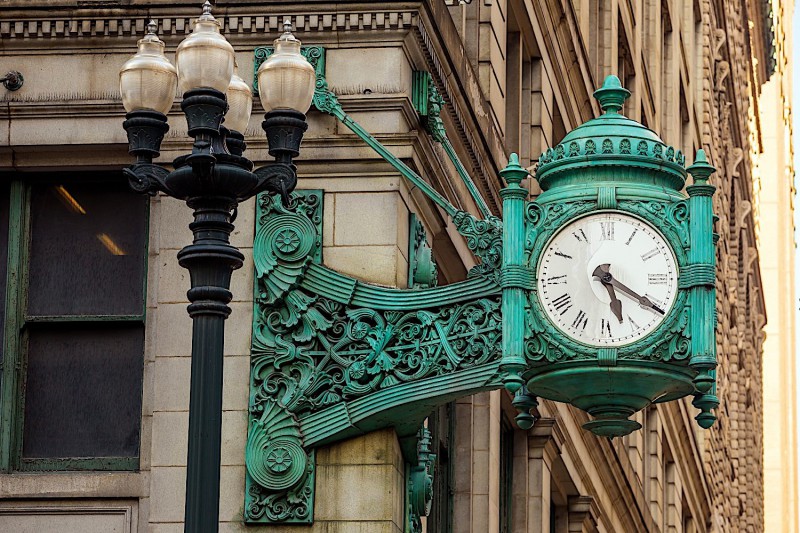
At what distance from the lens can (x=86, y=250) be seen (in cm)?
1661

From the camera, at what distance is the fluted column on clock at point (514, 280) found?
1449cm

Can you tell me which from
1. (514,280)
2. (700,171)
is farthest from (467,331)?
(700,171)

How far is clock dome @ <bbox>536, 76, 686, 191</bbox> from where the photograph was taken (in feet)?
48.7

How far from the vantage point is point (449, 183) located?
1775 centimetres

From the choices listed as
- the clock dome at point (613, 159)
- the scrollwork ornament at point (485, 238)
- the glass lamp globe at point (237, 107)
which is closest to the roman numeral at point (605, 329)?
the scrollwork ornament at point (485, 238)

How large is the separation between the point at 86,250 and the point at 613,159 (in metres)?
4.47

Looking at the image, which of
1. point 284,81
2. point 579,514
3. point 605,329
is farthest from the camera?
point 579,514

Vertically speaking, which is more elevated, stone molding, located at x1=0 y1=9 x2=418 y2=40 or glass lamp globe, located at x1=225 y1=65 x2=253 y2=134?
stone molding, located at x1=0 y1=9 x2=418 y2=40

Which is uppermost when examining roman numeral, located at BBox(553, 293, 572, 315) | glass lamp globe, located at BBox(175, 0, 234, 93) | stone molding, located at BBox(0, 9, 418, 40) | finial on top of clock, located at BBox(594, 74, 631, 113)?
stone molding, located at BBox(0, 9, 418, 40)

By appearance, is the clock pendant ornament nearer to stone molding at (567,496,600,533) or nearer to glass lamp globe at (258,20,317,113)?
glass lamp globe at (258,20,317,113)

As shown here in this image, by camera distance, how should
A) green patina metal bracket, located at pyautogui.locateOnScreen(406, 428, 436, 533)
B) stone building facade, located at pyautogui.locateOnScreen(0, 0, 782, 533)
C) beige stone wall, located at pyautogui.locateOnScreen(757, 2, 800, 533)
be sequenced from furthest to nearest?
1. beige stone wall, located at pyautogui.locateOnScreen(757, 2, 800, 533)
2. green patina metal bracket, located at pyautogui.locateOnScreen(406, 428, 436, 533)
3. stone building facade, located at pyautogui.locateOnScreen(0, 0, 782, 533)

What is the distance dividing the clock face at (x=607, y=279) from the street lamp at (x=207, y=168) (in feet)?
8.42

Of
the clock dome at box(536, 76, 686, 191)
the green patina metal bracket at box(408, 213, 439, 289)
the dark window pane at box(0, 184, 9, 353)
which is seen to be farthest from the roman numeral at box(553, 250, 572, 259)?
the dark window pane at box(0, 184, 9, 353)

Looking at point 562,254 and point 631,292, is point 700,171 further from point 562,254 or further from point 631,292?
point 562,254
